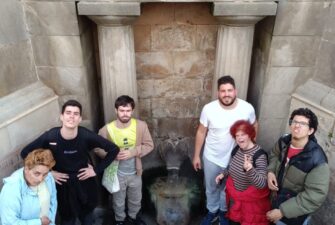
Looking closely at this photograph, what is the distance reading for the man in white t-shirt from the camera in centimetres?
308

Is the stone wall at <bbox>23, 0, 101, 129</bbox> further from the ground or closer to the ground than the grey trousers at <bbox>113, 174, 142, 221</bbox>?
further from the ground

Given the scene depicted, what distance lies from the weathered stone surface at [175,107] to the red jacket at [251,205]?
4.71ft

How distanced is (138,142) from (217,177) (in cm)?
83

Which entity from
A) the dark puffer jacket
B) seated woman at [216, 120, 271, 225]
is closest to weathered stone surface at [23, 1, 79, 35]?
seated woman at [216, 120, 271, 225]

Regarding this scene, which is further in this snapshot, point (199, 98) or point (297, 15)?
point (199, 98)

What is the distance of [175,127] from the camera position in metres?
4.39

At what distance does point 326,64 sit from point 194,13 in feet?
4.84

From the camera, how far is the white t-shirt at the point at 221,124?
3.15 meters

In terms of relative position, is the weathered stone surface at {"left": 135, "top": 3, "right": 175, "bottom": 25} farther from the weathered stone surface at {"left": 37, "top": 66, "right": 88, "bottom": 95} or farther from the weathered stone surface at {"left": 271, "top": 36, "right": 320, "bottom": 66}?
the weathered stone surface at {"left": 271, "top": 36, "right": 320, "bottom": 66}

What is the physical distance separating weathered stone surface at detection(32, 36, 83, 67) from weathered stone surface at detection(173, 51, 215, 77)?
3.86ft

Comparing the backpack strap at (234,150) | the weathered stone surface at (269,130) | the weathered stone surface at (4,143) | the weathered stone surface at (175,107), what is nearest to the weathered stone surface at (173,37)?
the weathered stone surface at (175,107)

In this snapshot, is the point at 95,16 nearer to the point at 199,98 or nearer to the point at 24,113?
the point at 24,113


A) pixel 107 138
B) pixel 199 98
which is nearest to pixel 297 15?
pixel 199 98

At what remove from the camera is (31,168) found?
251 cm
